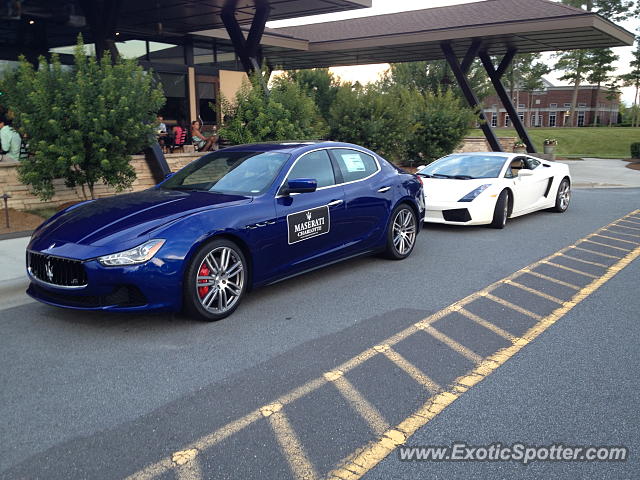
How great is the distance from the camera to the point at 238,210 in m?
5.55

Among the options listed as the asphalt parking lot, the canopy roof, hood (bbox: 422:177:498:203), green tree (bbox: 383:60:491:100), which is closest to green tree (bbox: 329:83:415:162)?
the canopy roof

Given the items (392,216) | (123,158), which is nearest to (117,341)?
(392,216)

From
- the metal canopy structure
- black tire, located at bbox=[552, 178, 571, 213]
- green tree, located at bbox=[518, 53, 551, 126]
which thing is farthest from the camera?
green tree, located at bbox=[518, 53, 551, 126]

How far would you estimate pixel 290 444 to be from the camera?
325 cm

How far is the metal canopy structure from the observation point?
61.0 feet

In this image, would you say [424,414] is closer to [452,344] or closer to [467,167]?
Result: [452,344]

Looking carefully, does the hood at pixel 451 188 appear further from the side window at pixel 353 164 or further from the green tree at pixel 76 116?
the green tree at pixel 76 116

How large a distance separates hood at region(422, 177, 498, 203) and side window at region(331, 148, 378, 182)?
2.88 meters

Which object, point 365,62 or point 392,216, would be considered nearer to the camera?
point 392,216

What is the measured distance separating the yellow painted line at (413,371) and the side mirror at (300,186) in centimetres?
202

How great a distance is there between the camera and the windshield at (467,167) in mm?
10617

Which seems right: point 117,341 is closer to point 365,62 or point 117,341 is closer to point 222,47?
point 222,47

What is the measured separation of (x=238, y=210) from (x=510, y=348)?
2705 millimetres

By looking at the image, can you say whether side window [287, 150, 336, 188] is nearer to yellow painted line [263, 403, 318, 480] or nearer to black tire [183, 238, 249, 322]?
black tire [183, 238, 249, 322]
